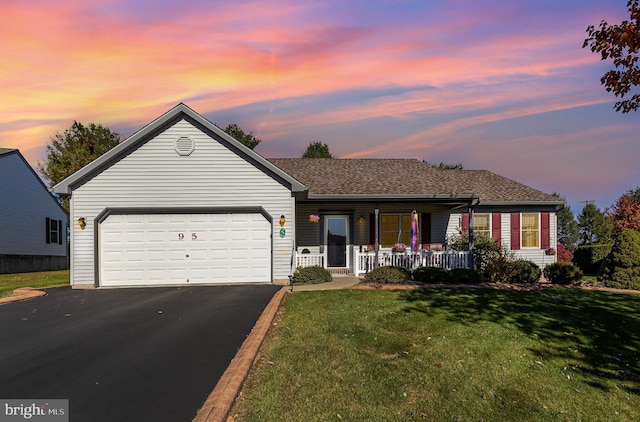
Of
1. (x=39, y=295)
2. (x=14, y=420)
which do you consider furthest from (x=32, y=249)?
(x=14, y=420)

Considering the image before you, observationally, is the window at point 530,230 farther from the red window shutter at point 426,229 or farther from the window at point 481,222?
the red window shutter at point 426,229

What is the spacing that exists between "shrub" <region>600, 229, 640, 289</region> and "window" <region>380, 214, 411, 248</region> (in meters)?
7.97

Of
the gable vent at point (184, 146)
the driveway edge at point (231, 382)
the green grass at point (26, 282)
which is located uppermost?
the gable vent at point (184, 146)

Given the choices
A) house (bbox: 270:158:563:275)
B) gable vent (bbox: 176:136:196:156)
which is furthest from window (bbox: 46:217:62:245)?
gable vent (bbox: 176:136:196:156)

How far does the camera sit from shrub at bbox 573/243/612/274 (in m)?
23.1

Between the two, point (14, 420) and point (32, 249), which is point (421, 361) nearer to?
point (14, 420)

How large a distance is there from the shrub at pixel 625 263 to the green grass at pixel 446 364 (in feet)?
13.4

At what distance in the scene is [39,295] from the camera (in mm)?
13188

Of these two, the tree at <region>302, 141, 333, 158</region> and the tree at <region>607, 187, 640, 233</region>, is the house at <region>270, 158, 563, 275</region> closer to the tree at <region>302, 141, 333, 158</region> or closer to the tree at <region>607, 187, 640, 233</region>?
Answer: the tree at <region>607, 187, 640, 233</region>

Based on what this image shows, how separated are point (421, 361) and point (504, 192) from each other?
17.4 m

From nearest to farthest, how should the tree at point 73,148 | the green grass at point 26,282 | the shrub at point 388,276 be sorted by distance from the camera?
the shrub at point 388,276, the green grass at point 26,282, the tree at point 73,148

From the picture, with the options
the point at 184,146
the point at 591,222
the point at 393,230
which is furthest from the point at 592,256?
the point at 184,146

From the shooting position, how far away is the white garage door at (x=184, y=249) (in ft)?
48.3

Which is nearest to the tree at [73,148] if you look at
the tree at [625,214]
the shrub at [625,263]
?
the shrub at [625,263]
